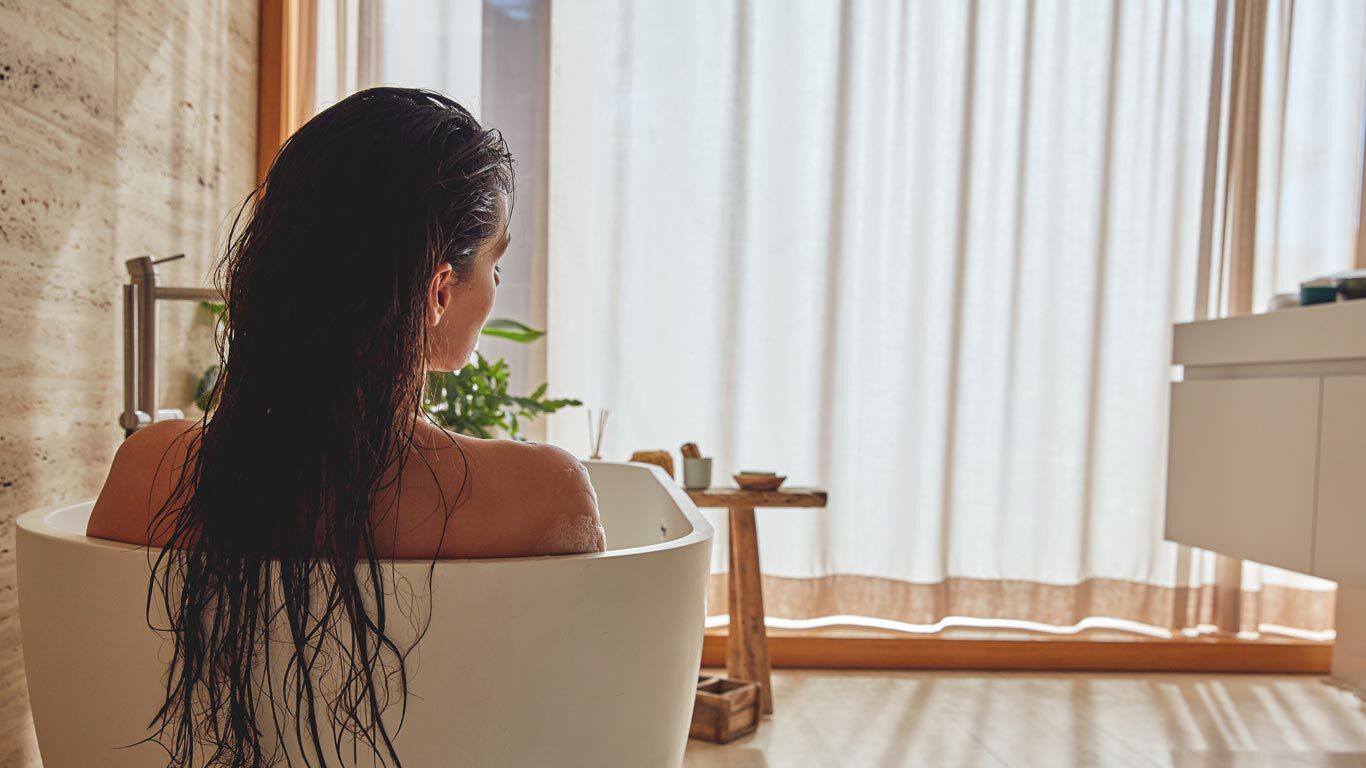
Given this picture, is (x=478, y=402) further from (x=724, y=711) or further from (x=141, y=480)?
(x=141, y=480)

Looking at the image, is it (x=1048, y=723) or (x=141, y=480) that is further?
(x=1048, y=723)

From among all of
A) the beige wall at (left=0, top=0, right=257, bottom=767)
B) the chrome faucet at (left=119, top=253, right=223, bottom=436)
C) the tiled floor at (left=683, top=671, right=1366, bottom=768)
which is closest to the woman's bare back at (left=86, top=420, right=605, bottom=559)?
the beige wall at (left=0, top=0, right=257, bottom=767)

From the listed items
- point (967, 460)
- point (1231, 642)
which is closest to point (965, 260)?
point (967, 460)

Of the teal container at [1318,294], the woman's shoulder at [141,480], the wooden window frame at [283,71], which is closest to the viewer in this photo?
the woman's shoulder at [141,480]

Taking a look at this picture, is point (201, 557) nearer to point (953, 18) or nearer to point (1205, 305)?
point (953, 18)

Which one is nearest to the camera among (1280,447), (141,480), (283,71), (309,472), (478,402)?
(309,472)

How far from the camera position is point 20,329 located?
162cm

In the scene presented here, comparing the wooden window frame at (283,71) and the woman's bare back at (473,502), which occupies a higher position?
the wooden window frame at (283,71)

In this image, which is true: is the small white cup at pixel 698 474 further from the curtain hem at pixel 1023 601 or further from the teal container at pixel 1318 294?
the teal container at pixel 1318 294

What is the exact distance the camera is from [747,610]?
→ 234 centimetres

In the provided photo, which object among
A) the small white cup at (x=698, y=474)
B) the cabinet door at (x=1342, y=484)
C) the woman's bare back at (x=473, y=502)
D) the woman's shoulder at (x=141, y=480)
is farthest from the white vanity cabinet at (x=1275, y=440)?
the woman's shoulder at (x=141, y=480)

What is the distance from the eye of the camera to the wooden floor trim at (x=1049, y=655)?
2.78 m

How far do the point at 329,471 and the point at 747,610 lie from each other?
1.59 m

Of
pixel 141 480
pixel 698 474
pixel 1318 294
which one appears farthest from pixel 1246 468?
pixel 141 480
